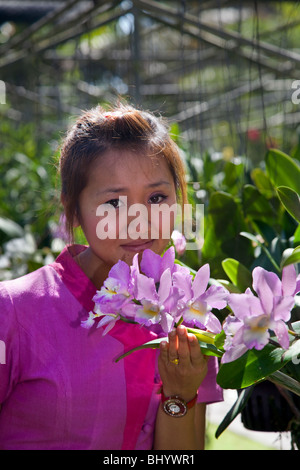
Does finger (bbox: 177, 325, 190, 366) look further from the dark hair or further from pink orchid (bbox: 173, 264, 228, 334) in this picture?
the dark hair

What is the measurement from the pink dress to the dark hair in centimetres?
16

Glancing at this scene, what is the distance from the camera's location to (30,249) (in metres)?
1.61

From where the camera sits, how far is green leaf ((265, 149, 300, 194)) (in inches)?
40.8

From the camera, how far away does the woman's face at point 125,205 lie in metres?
0.86

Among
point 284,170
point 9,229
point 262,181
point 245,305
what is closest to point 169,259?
point 245,305

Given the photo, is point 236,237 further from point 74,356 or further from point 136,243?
point 74,356

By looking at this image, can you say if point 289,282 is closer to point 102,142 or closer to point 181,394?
point 181,394

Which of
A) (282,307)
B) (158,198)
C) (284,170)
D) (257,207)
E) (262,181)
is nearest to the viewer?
(282,307)

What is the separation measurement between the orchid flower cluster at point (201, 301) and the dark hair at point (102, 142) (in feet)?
0.93

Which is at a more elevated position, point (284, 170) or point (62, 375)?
point (284, 170)

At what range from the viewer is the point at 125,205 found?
857mm

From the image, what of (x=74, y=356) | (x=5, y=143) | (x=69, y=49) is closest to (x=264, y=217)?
(x=74, y=356)

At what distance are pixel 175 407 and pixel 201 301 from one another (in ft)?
0.84
